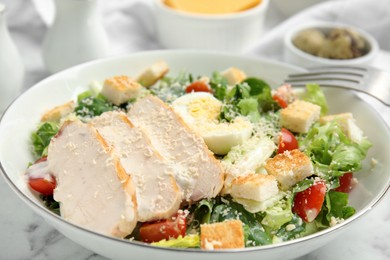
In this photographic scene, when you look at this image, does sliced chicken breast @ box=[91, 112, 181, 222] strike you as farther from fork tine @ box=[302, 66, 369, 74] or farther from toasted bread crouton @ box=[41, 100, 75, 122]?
fork tine @ box=[302, 66, 369, 74]

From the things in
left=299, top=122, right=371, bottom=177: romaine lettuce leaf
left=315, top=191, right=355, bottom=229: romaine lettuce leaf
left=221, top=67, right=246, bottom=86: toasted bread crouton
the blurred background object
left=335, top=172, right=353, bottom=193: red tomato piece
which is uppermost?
left=221, top=67, right=246, bottom=86: toasted bread crouton

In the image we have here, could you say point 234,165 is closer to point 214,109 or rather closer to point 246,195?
point 246,195

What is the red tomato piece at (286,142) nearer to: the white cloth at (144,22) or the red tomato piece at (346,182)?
the red tomato piece at (346,182)

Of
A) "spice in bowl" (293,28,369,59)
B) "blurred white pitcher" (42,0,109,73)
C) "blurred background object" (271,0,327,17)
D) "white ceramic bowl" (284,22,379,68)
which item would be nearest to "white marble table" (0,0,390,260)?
"blurred white pitcher" (42,0,109,73)

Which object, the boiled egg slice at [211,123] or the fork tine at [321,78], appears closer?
the boiled egg slice at [211,123]

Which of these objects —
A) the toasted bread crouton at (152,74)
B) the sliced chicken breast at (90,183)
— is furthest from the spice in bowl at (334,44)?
the sliced chicken breast at (90,183)
